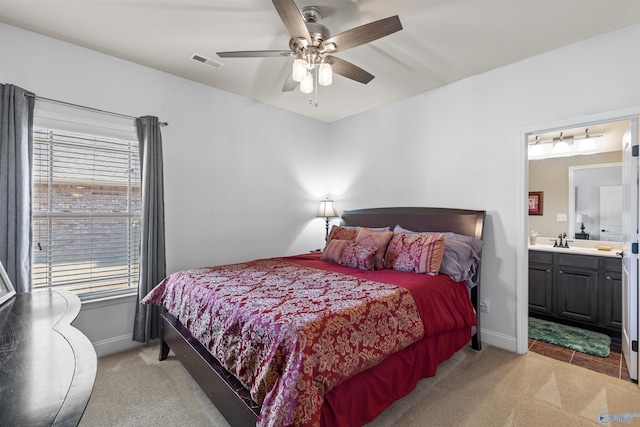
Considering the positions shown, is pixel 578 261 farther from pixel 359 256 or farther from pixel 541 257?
pixel 359 256

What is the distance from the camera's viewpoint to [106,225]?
2.88 metres

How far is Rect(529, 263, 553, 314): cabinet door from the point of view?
3619 millimetres

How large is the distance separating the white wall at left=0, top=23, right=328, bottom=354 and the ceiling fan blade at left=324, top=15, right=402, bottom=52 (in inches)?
81.7

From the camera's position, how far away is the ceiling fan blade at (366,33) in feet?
5.64

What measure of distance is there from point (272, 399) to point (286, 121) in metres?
3.73

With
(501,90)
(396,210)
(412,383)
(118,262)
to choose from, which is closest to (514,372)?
(412,383)

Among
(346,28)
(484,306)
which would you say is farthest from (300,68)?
(484,306)

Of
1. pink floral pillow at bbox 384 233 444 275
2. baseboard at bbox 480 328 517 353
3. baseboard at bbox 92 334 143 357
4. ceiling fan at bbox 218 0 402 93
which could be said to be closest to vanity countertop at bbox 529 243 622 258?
baseboard at bbox 480 328 517 353

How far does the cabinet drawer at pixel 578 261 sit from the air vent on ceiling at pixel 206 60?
448cm

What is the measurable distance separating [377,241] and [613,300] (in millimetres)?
2651

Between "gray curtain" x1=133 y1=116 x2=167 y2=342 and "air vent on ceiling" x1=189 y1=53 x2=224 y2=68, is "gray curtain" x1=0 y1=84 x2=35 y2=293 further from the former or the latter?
"air vent on ceiling" x1=189 y1=53 x2=224 y2=68

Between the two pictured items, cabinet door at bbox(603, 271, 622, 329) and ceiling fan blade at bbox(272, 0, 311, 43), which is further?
cabinet door at bbox(603, 271, 622, 329)

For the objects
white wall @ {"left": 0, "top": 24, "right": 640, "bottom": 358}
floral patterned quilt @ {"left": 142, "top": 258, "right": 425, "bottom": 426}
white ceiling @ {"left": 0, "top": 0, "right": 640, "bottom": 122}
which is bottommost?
floral patterned quilt @ {"left": 142, "top": 258, "right": 425, "bottom": 426}

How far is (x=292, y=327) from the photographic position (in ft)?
4.79
